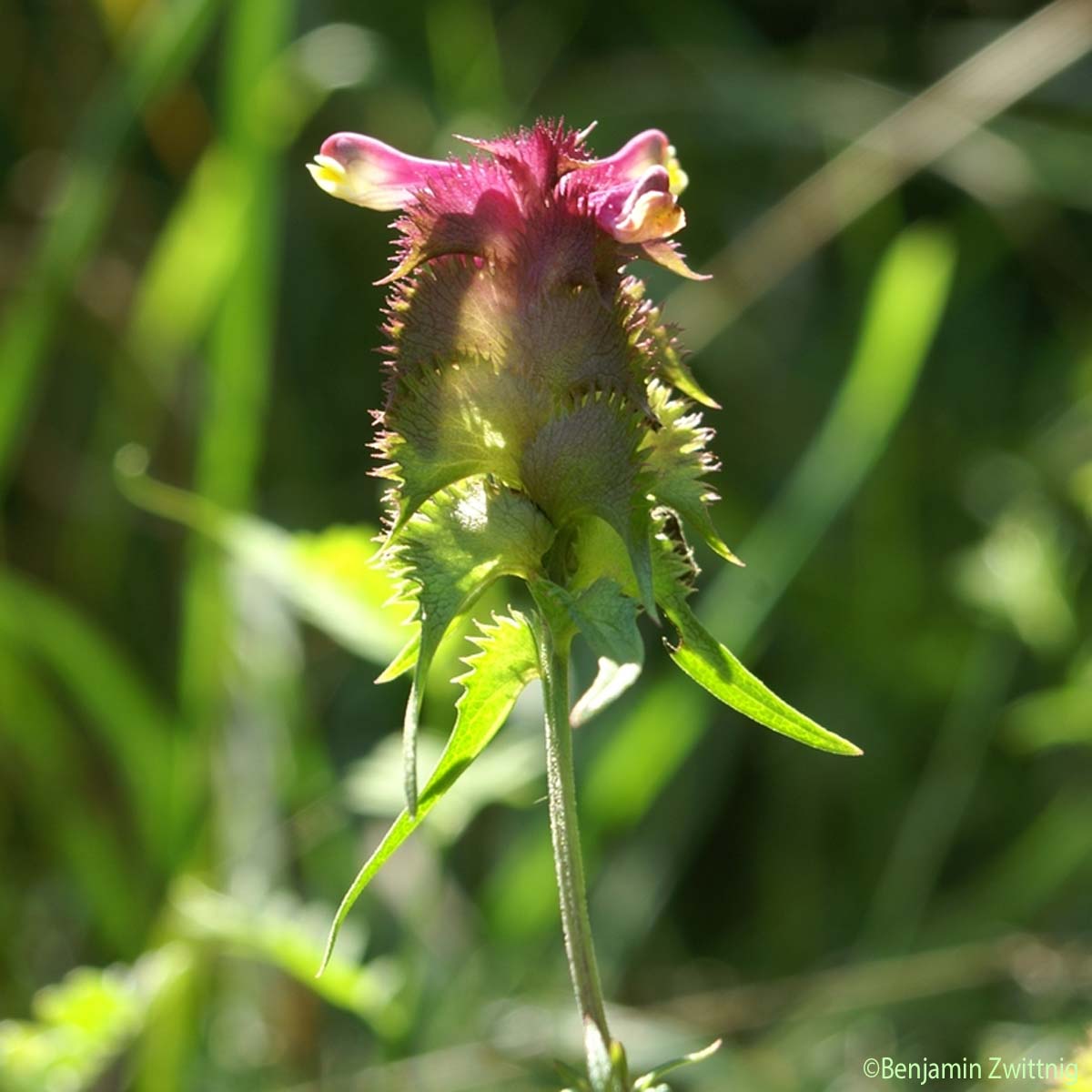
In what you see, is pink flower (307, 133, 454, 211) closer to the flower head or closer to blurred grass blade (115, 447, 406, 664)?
the flower head

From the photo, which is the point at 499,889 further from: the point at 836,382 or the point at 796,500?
the point at 836,382

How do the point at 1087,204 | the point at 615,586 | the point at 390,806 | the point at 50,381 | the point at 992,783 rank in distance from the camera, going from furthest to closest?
the point at 50,381
the point at 1087,204
the point at 992,783
the point at 390,806
the point at 615,586

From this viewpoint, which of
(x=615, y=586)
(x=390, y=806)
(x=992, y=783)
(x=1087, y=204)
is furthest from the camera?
(x=1087, y=204)

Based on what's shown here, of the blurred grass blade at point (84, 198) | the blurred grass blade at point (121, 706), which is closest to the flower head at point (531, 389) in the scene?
the blurred grass blade at point (121, 706)

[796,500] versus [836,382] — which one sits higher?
[836,382]

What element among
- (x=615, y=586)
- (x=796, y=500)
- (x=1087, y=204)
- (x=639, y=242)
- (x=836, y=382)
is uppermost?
(x=1087, y=204)

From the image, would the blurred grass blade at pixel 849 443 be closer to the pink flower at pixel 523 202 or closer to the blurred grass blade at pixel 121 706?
the blurred grass blade at pixel 121 706

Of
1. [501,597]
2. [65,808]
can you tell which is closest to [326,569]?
[501,597]

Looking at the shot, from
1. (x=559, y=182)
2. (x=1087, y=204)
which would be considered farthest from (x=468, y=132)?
(x=559, y=182)
